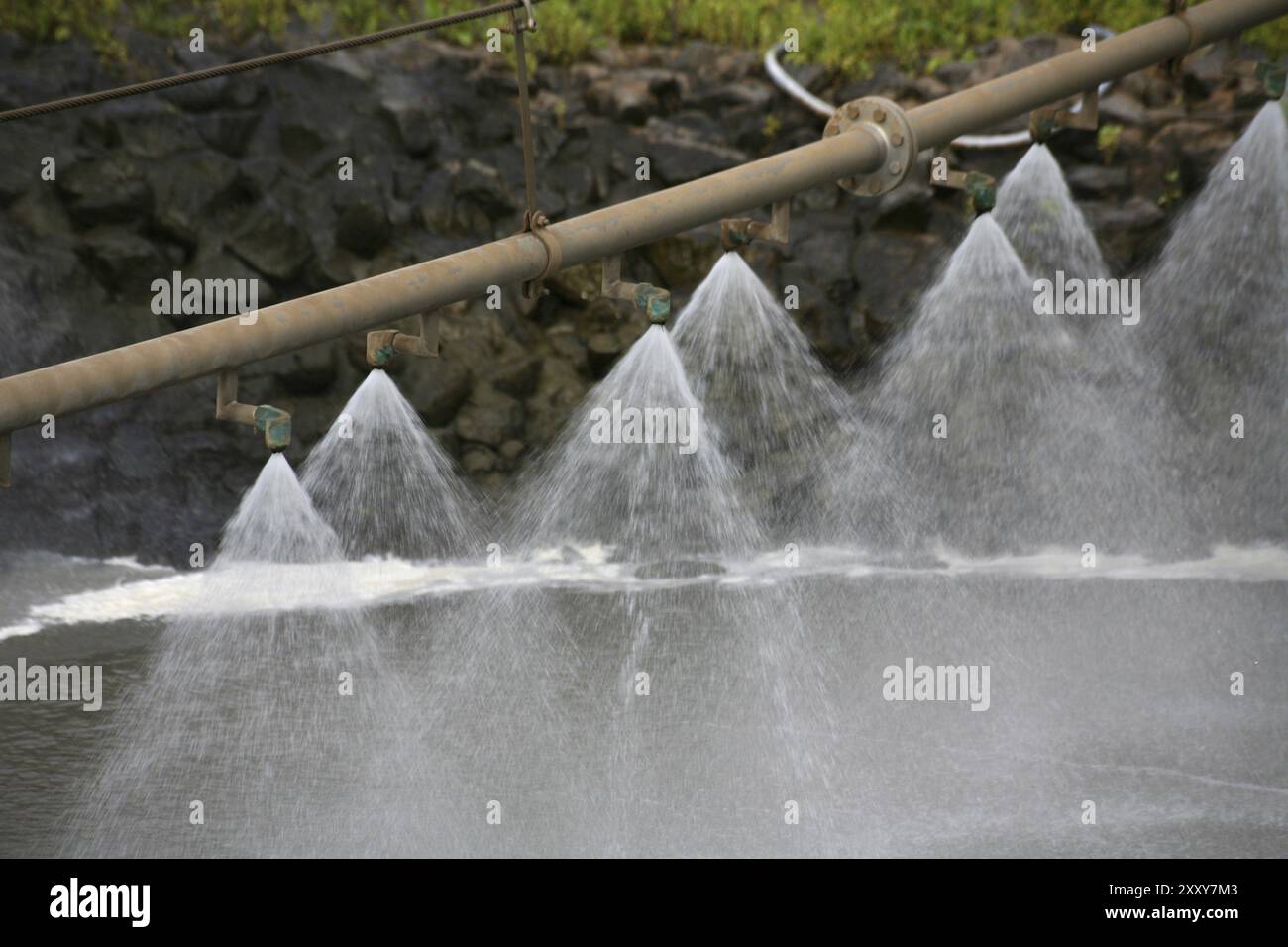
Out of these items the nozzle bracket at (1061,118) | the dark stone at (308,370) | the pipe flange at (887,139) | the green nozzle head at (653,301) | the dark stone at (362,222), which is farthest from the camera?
the dark stone at (362,222)

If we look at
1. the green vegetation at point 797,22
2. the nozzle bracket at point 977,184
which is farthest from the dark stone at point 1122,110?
the nozzle bracket at point 977,184

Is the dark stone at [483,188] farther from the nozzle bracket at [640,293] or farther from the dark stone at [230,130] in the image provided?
the nozzle bracket at [640,293]

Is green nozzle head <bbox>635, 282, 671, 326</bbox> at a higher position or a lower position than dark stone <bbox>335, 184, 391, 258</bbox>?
lower

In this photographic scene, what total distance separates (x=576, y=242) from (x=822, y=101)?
710 centimetres

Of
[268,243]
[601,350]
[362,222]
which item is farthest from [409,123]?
[601,350]

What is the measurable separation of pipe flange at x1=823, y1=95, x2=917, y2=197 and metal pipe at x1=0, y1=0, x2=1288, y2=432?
24 mm

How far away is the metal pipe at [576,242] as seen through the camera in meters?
3.24

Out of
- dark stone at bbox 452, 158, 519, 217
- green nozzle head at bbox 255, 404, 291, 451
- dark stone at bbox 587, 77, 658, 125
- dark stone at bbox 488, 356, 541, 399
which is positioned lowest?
green nozzle head at bbox 255, 404, 291, 451

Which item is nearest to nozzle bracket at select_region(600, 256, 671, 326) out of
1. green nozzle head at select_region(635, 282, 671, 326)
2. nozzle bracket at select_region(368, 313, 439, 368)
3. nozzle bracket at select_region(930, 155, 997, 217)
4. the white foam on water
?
green nozzle head at select_region(635, 282, 671, 326)

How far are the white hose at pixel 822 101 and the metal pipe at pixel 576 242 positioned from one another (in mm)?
5637

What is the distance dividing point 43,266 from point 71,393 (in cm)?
669

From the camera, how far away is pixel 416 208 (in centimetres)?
1009

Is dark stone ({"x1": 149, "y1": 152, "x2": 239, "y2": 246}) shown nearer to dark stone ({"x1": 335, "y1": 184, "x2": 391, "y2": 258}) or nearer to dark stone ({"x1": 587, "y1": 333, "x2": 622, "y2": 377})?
dark stone ({"x1": 335, "y1": 184, "x2": 391, "y2": 258})

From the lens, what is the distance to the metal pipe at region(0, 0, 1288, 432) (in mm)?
3238
